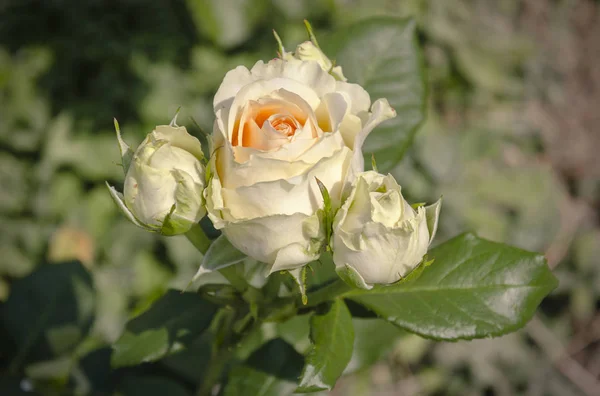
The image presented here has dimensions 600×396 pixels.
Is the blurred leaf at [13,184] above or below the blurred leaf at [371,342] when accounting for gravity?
below

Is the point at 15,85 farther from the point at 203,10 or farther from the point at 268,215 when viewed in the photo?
the point at 268,215

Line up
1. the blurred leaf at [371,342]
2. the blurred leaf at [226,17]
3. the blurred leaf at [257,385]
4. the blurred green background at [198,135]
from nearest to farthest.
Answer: the blurred leaf at [257,385]
the blurred leaf at [371,342]
the blurred leaf at [226,17]
the blurred green background at [198,135]

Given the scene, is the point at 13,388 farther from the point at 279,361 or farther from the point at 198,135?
the point at 198,135

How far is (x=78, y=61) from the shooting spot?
2227mm

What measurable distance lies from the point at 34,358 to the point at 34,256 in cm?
103

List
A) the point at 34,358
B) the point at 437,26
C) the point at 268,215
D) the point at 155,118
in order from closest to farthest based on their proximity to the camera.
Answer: the point at 268,215
the point at 34,358
the point at 155,118
the point at 437,26

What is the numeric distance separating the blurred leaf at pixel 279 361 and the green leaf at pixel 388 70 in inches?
11.9

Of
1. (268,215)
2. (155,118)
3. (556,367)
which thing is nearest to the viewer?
(268,215)

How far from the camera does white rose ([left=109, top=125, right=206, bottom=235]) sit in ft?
1.84

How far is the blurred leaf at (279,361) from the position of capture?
81 centimetres

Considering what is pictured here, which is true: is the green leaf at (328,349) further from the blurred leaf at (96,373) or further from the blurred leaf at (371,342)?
the blurred leaf at (96,373)

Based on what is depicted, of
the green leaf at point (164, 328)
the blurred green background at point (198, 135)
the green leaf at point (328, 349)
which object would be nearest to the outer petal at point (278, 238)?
the green leaf at point (328, 349)

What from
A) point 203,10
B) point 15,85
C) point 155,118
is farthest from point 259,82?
point 15,85

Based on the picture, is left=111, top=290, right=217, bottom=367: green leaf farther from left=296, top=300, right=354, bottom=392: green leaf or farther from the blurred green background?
the blurred green background
